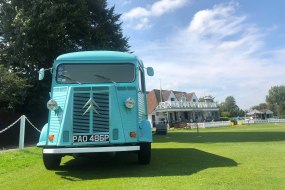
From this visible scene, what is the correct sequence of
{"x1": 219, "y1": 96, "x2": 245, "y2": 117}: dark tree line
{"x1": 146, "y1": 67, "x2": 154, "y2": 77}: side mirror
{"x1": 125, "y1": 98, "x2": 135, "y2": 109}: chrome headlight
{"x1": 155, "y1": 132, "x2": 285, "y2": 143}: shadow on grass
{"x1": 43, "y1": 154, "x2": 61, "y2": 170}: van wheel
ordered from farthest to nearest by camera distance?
{"x1": 219, "y1": 96, "x2": 245, "y2": 117}: dark tree line < {"x1": 155, "y1": 132, "x2": 285, "y2": 143}: shadow on grass < {"x1": 146, "y1": 67, "x2": 154, "y2": 77}: side mirror < {"x1": 43, "y1": 154, "x2": 61, "y2": 170}: van wheel < {"x1": 125, "y1": 98, "x2": 135, "y2": 109}: chrome headlight

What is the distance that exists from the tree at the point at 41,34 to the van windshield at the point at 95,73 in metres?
13.2

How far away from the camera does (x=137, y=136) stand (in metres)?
8.96

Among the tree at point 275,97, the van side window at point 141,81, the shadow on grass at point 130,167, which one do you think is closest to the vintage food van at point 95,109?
the van side window at point 141,81

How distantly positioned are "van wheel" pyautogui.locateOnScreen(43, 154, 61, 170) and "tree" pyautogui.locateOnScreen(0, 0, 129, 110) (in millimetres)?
13877

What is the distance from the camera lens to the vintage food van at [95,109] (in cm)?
861

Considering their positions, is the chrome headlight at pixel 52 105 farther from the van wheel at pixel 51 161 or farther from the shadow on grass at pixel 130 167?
the shadow on grass at pixel 130 167

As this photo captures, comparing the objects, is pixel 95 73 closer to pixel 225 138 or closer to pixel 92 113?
pixel 92 113

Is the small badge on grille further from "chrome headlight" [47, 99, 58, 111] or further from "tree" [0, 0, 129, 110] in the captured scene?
"tree" [0, 0, 129, 110]

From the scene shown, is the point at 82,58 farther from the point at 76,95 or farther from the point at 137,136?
the point at 137,136

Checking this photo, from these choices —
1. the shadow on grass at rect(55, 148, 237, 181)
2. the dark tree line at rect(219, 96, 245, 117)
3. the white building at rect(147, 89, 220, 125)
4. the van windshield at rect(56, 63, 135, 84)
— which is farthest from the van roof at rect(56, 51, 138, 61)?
the dark tree line at rect(219, 96, 245, 117)

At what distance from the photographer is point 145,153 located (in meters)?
9.55

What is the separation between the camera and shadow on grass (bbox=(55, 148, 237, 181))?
27.4 ft

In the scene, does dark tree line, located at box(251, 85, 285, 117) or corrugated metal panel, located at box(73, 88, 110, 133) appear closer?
corrugated metal panel, located at box(73, 88, 110, 133)

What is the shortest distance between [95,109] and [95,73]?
116 cm
